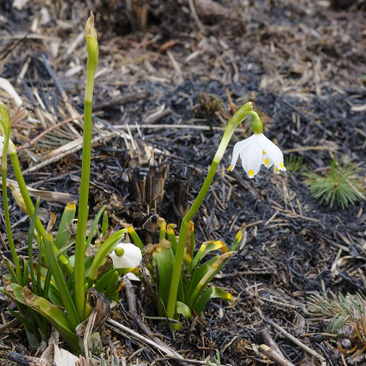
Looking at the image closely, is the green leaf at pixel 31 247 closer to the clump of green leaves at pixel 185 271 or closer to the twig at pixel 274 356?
the clump of green leaves at pixel 185 271

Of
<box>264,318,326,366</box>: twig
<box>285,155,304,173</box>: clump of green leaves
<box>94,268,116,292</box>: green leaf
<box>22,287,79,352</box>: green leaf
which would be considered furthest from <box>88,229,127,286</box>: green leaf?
<box>285,155,304,173</box>: clump of green leaves

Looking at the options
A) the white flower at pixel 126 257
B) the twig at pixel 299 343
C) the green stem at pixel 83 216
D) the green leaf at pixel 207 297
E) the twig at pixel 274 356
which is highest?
the green stem at pixel 83 216

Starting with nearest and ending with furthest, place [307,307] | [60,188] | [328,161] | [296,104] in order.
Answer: [307,307] < [60,188] < [328,161] < [296,104]

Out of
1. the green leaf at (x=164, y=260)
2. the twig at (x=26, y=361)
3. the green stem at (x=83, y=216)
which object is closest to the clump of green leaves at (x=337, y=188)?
the green leaf at (x=164, y=260)

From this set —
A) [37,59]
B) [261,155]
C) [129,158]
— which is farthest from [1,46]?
[261,155]

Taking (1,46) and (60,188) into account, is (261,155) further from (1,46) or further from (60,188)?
(1,46)
